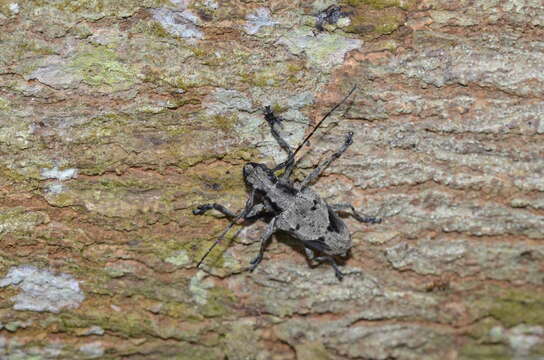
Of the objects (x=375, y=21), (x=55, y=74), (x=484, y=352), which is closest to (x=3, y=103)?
(x=55, y=74)

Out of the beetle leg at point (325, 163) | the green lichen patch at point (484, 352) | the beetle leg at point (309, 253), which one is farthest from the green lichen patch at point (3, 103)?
the green lichen patch at point (484, 352)

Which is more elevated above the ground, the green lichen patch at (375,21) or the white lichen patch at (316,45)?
the green lichen patch at (375,21)

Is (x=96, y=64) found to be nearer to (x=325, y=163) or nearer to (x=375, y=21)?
(x=325, y=163)

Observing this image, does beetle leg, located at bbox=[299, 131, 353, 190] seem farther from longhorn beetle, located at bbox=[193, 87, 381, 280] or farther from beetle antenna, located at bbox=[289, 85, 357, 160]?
beetle antenna, located at bbox=[289, 85, 357, 160]

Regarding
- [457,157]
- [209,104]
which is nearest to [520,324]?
[457,157]

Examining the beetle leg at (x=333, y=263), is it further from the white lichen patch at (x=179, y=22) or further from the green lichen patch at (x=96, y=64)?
the green lichen patch at (x=96, y=64)

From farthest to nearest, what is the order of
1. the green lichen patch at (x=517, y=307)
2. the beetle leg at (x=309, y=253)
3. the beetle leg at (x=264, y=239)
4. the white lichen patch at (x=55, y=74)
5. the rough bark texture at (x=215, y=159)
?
the beetle leg at (x=309, y=253) < the beetle leg at (x=264, y=239) < the white lichen patch at (x=55, y=74) < the rough bark texture at (x=215, y=159) < the green lichen patch at (x=517, y=307)

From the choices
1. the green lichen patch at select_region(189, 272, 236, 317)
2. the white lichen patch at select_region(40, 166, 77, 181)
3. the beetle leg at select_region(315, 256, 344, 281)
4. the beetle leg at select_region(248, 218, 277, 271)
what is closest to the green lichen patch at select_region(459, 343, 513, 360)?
the beetle leg at select_region(315, 256, 344, 281)
